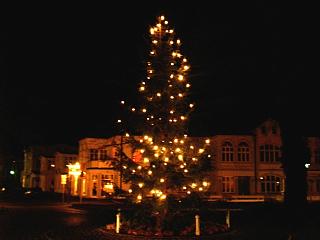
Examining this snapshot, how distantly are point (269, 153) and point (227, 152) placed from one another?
465 cm

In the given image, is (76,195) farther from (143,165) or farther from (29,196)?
(143,165)

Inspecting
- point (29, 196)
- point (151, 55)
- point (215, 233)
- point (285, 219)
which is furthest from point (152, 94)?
point (29, 196)

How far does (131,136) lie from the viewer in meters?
19.4

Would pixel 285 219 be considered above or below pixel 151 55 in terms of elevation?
below

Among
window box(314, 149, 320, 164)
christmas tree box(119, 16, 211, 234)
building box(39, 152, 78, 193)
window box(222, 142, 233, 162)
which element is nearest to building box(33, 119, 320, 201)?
window box(222, 142, 233, 162)

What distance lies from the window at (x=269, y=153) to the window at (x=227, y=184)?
4.04m

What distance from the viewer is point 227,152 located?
49156mm

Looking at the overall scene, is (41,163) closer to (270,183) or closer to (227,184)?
(227,184)

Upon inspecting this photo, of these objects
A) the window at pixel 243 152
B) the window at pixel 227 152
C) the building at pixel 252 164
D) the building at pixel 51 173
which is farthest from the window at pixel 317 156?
the building at pixel 51 173

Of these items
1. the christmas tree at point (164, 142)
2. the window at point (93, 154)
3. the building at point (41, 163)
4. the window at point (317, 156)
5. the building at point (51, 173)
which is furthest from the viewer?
the building at point (41, 163)

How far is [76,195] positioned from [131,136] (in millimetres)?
39298

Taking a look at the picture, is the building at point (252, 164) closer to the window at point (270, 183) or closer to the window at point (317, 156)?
the window at point (270, 183)

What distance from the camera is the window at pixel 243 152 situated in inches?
1939

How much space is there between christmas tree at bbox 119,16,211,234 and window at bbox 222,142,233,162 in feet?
97.0
